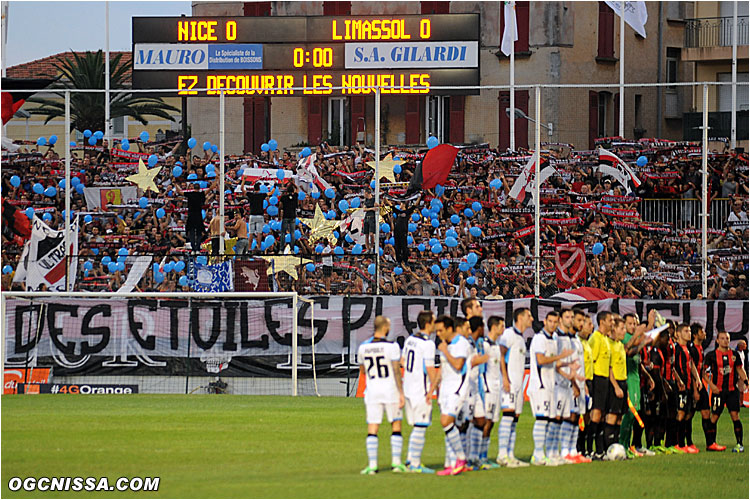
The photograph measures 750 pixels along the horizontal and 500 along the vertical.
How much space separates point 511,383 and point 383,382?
1.80 metres

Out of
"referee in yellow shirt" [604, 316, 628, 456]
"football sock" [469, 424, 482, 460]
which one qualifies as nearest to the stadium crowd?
"referee in yellow shirt" [604, 316, 628, 456]

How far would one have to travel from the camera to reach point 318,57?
93.9 feet

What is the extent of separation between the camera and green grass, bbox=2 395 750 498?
46.1 ft

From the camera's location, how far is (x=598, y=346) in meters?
15.7

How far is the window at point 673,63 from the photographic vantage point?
43719 mm

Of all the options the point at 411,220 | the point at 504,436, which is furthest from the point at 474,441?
the point at 411,220

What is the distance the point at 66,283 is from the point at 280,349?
4.53 m

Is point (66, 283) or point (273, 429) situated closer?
point (273, 429)

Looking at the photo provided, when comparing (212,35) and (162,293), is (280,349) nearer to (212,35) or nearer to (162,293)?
(162,293)

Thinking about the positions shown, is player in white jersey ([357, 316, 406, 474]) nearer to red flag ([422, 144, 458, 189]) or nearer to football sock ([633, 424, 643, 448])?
football sock ([633, 424, 643, 448])

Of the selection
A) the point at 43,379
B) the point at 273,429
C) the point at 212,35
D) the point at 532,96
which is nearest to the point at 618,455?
the point at 273,429

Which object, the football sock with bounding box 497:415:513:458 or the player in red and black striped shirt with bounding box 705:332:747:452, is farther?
the player in red and black striped shirt with bounding box 705:332:747:452

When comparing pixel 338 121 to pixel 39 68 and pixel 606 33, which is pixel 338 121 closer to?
pixel 606 33

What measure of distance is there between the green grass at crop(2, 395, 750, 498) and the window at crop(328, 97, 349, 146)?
16.4 m
